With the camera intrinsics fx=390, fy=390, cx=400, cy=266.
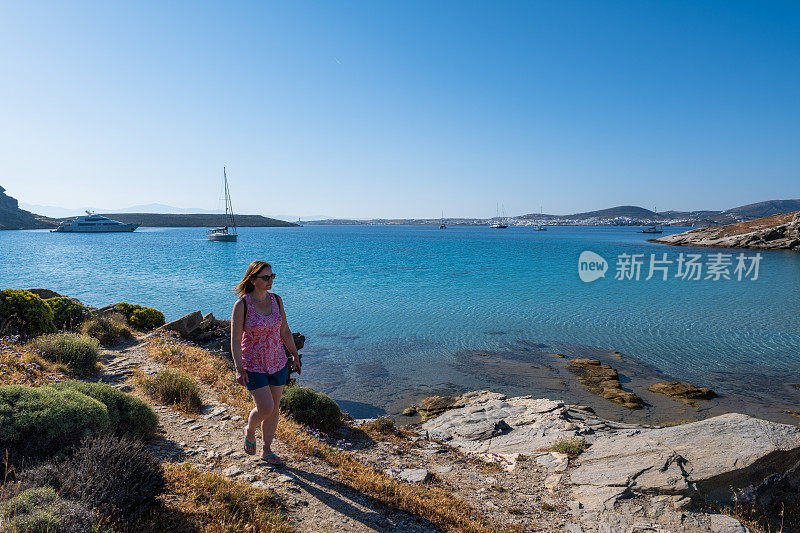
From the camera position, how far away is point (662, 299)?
1199 inches

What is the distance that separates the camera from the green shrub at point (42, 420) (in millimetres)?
4465

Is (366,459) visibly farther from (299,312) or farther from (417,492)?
(299,312)

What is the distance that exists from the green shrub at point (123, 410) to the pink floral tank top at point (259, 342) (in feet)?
7.95

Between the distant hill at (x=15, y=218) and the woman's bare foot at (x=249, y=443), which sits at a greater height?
the distant hill at (x=15, y=218)

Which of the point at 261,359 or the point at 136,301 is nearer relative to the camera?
the point at 261,359

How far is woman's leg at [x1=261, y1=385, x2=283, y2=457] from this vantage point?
214 inches

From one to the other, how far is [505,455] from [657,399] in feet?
27.0

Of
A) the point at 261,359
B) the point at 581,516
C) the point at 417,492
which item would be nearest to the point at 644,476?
the point at 581,516

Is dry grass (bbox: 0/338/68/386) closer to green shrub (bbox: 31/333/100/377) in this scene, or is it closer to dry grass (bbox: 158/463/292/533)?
green shrub (bbox: 31/333/100/377)

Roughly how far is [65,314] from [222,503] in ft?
42.1

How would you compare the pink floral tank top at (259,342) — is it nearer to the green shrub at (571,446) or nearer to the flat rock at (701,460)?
the flat rock at (701,460)

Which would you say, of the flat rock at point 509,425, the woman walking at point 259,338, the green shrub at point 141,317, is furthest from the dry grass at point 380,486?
the green shrub at point 141,317

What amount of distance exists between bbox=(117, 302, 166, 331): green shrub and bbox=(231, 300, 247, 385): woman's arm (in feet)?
42.9

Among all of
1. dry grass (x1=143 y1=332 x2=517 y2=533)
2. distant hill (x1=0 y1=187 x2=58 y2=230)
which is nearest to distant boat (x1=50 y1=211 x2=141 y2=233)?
distant hill (x1=0 y1=187 x2=58 y2=230)
